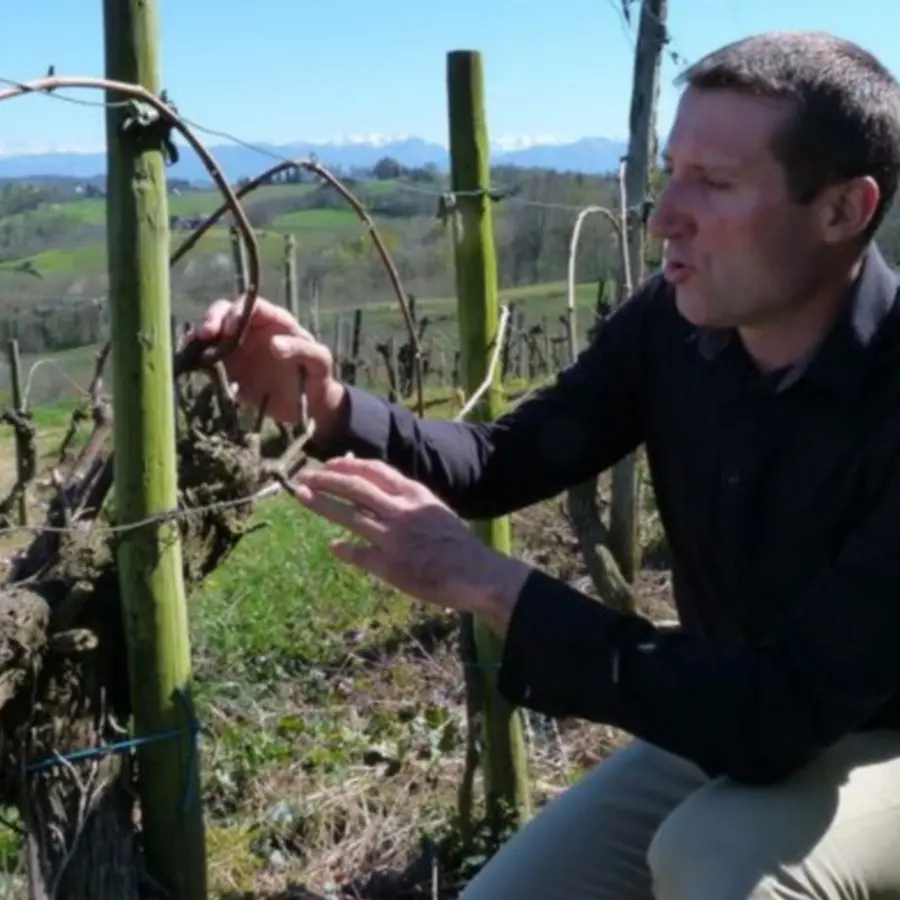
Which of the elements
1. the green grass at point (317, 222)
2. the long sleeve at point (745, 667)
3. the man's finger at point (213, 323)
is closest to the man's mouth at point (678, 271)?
the long sleeve at point (745, 667)

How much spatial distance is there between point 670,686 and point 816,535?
0.35 metres

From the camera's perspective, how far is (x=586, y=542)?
537cm

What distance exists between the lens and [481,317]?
3.68 meters

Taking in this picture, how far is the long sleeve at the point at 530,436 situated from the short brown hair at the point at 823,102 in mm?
593

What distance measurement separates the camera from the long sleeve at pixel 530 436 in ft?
8.87

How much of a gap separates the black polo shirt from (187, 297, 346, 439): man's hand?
2.0 inches

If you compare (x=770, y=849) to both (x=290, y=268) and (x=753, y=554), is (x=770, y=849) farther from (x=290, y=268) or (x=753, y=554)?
(x=290, y=268)

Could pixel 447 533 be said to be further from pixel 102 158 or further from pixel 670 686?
pixel 102 158

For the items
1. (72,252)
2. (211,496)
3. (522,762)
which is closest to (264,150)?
(211,496)

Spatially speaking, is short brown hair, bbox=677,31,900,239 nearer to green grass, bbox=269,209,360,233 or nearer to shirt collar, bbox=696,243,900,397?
shirt collar, bbox=696,243,900,397

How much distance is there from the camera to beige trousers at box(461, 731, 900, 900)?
206cm

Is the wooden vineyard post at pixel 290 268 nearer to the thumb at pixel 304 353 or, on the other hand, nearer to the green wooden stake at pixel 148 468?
the thumb at pixel 304 353

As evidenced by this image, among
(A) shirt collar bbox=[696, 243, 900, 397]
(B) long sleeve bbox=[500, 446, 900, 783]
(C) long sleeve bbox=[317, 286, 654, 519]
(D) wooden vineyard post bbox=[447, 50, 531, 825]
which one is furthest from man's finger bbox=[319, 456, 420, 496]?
(D) wooden vineyard post bbox=[447, 50, 531, 825]

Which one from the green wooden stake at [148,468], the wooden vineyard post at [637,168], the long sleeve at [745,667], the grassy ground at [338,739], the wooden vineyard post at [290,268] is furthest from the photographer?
the wooden vineyard post at [290,268]
